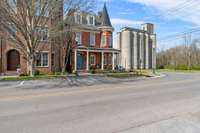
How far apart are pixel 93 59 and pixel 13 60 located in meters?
13.0

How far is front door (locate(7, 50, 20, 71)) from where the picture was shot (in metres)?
29.8

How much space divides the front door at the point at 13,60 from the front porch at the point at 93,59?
8.26m

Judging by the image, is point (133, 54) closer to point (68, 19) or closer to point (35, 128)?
point (68, 19)

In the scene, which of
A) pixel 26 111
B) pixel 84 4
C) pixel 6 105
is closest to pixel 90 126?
pixel 26 111

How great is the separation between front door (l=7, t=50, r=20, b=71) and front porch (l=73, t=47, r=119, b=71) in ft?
27.1

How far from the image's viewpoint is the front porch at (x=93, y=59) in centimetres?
3622

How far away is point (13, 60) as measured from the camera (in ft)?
99.1

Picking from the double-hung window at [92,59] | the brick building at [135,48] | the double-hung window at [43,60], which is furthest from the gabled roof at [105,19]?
the brick building at [135,48]

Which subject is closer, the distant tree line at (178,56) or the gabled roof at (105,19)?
the gabled roof at (105,19)

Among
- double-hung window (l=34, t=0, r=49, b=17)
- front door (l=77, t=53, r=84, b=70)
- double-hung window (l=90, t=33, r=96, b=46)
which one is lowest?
front door (l=77, t=53, r=84, b=70)

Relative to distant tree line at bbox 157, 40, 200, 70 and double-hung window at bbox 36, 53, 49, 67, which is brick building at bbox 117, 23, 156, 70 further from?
double-hung window at bbox 36, 53, 49, 67

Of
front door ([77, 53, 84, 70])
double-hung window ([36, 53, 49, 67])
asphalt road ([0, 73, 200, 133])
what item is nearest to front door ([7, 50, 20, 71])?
double-hung window ([36, 53, 49, 67])

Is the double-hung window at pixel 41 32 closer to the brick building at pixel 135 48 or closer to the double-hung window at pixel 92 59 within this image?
the double-hung window at pixel 92 59

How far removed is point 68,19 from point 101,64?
1513cm
